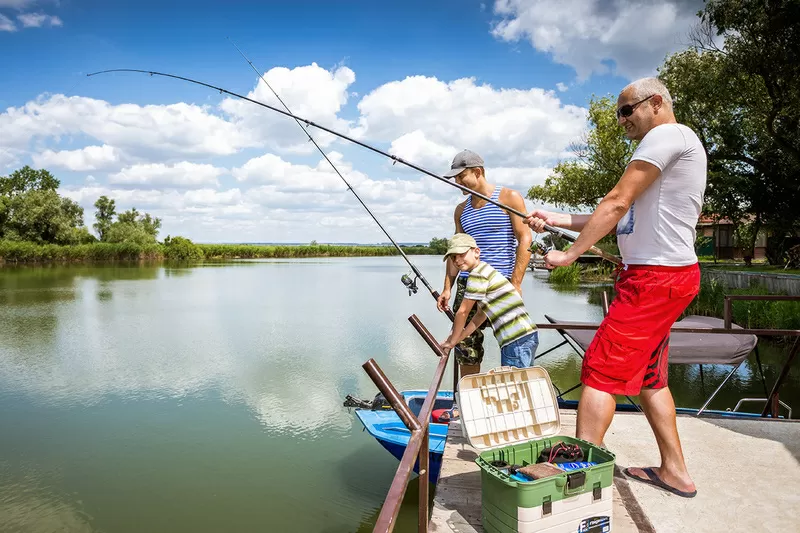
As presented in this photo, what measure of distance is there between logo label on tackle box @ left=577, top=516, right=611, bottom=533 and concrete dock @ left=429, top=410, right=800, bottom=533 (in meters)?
0.10

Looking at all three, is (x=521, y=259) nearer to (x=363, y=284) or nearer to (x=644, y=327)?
(x=644, y=327)

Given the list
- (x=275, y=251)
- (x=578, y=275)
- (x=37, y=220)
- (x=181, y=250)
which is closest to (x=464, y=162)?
(x=578, y=275)

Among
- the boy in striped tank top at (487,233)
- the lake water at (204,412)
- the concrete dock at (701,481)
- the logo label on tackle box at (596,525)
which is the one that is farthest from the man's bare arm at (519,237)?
the lake water at (204,412)

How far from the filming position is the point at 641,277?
7.59ft

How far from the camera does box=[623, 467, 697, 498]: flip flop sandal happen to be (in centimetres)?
250

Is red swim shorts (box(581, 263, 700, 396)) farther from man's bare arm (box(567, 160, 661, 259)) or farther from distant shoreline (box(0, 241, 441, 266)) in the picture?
distant shoreline (box(0, 241, 441, 266))

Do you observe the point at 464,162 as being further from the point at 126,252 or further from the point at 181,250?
the point at 181,250

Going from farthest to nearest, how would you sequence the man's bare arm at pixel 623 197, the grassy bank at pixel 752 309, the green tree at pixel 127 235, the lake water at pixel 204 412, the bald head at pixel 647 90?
1. the green tree at pixel 127 235
2. the grassy bank at pixel 752 309
3. the lake water at pixel 204 412
4. the bald head at pixel 647 90
5. the man's bare arm at pixel 623 197

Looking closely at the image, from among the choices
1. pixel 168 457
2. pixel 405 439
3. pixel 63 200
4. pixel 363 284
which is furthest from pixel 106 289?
pixel 63 200

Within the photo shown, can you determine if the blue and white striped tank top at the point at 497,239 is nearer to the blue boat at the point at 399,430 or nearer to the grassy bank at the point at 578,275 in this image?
the blue boat at the point at 399,430

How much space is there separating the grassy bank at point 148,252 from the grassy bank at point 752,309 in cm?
1763

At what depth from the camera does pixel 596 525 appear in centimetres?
205

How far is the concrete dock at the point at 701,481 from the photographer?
227 cm

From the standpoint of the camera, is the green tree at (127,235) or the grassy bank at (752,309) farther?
the green tree at (127,235)
